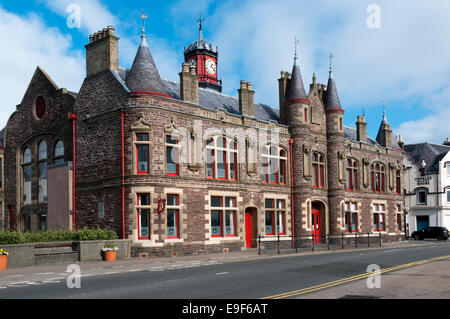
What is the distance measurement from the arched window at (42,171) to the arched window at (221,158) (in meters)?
10.8

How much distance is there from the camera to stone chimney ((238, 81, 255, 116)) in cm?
3344

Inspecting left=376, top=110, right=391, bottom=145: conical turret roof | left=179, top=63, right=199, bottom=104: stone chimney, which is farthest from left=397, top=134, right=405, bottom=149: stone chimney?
left=179, top=63, right=199, bottom=104: stone chimney

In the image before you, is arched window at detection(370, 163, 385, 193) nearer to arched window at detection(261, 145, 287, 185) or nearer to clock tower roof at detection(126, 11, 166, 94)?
arched window at detection(261, 145, 287, 185)

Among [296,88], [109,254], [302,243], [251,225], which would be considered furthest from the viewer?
[296,88]

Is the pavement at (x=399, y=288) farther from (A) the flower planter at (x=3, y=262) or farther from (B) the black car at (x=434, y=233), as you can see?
(B) the black car at (x=434, y=233)

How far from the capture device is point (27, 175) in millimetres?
34312

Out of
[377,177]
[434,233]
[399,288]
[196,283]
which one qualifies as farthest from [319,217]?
[399,288]

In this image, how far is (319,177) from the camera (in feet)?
127

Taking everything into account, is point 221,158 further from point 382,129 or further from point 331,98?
point 382,129

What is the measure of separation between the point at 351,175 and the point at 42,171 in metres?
24.7

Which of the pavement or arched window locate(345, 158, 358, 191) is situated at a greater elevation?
arched window locate(345, 158, 358, 191)

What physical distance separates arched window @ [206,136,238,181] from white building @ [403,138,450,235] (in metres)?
38.4

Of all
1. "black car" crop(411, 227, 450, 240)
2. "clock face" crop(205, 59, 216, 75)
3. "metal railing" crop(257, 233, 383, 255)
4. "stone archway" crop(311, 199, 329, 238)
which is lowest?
"black car" crop(411, 227, 450, 240)
